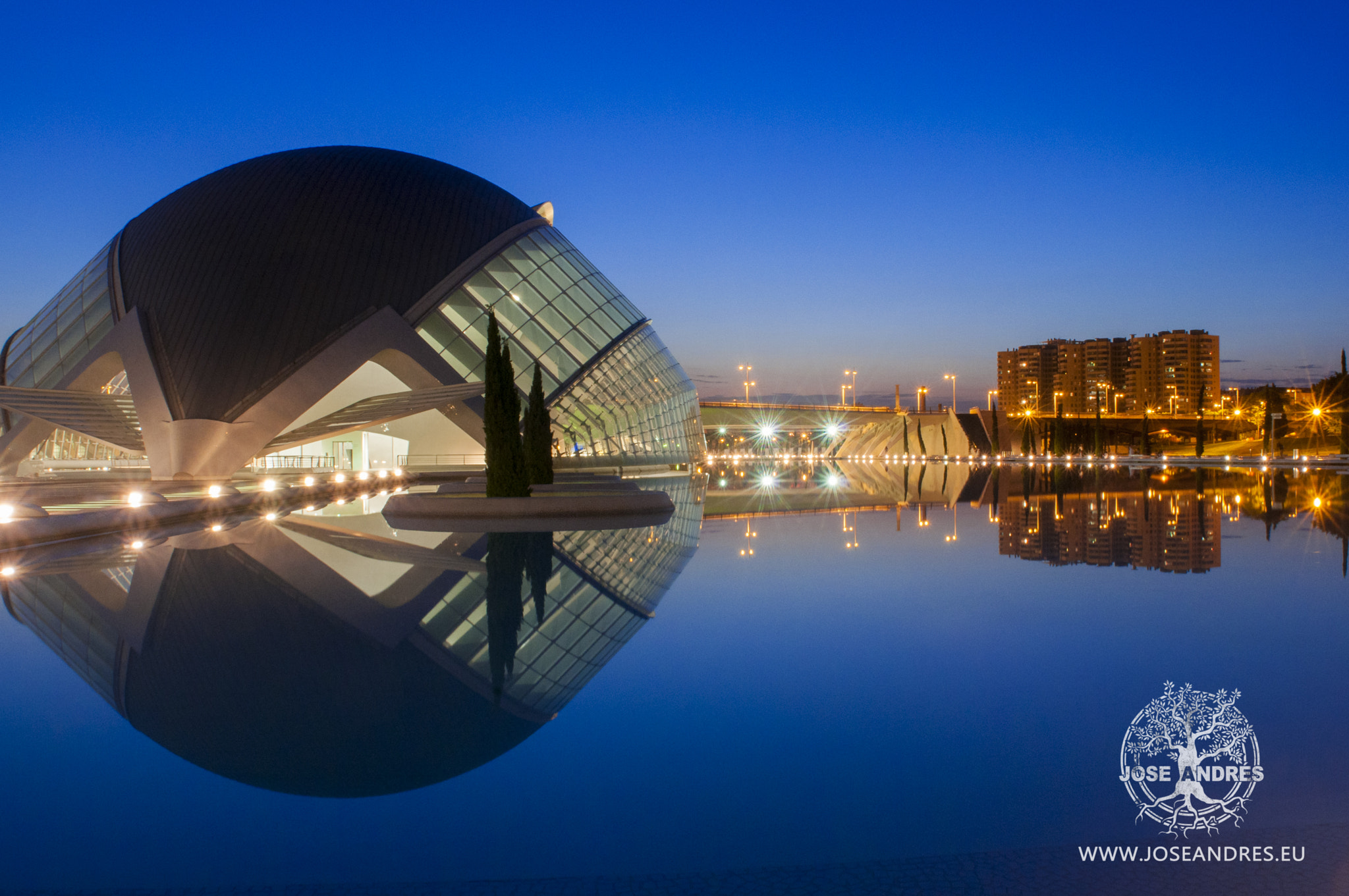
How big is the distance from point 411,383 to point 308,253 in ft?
18.0

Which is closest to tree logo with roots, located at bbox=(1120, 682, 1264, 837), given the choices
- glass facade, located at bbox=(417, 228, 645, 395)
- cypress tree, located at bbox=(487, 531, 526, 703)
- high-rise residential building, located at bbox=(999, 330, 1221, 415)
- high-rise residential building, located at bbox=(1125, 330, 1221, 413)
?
cypress tree, located at bbox=(487, 531, 526, 703)

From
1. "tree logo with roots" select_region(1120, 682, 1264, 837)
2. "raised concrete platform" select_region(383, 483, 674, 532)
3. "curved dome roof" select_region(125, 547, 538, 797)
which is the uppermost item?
"raised concrete platform" select_region(383, 483, 674, 532)

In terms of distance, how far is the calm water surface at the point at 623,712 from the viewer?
3781mm

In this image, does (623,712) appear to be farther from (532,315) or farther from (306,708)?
(532,315)

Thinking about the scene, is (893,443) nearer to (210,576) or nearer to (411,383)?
(411,383)

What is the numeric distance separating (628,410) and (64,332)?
19.9 metres

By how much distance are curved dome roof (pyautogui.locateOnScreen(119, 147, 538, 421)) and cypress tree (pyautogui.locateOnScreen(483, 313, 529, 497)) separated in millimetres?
13965

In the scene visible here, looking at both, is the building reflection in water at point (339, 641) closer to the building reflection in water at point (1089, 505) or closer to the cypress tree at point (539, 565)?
the cypress tree at point (539, 565)

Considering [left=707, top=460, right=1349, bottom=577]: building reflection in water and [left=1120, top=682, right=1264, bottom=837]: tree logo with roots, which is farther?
[left=707, top=460, right=1349, bottom=577]: building reflection in water

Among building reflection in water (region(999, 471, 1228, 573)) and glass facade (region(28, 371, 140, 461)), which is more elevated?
glass facade (region(28, 371, 140, 461))

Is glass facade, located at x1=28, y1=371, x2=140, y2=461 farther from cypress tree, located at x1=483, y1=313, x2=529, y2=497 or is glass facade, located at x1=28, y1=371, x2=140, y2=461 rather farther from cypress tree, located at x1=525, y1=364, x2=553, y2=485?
cypress tree, located at x1=483, y1=313, x2=529, y2=497

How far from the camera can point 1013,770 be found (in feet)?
14.6

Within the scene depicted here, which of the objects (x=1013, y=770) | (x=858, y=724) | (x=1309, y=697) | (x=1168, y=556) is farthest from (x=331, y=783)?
(x=1168, y=556)

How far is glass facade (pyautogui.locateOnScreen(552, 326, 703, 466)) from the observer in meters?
37.4
